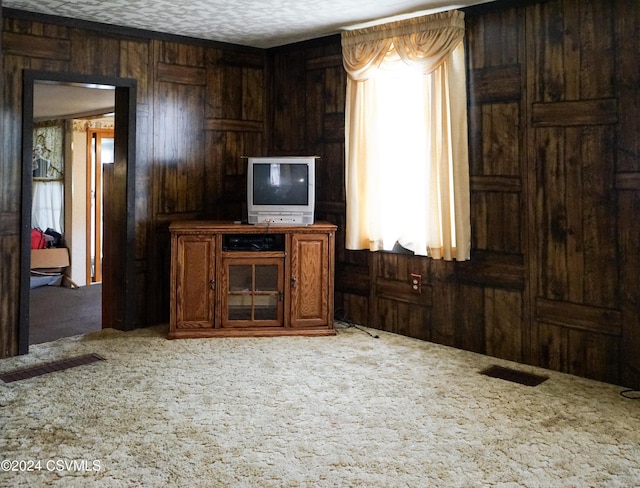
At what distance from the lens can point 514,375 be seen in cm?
364

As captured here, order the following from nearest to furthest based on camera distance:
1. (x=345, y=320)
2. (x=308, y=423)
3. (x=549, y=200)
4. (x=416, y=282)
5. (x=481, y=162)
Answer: (x=308, y=423), (x=549, y=200), (x=481, y=162), (x=416, y=282), (x=345, y=320)

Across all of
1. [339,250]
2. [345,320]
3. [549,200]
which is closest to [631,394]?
[549,200]

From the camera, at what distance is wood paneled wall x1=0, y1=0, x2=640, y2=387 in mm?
3479

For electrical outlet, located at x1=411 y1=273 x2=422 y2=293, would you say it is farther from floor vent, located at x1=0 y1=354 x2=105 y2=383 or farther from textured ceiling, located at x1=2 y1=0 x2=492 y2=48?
floor vent, located at x1=0 y1=354 x2=105 y2=383

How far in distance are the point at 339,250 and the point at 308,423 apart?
233 centimetres

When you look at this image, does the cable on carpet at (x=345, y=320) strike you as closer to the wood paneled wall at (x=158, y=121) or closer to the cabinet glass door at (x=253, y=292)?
the cabinet glass door at (x=253, y=292)

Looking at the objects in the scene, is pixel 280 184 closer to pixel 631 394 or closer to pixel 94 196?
pixel 631 394

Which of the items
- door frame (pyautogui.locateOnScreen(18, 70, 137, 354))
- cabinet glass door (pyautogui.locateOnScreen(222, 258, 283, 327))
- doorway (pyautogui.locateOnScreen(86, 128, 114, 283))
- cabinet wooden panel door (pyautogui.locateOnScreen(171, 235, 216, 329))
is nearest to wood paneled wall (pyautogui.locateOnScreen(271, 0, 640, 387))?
cabinet glass door (pyautogui.locateOnScreen(222, 258, 283, 327))

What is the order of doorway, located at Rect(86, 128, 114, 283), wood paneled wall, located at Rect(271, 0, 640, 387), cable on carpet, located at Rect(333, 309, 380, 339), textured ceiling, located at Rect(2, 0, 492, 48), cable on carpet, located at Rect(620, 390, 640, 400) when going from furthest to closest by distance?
doorway, located at Rect(86, 128, 114, 283) < cable on carpet, located at Rect(333, 309, 380, 339) < textured ceiling, located at Rect(2, 0, 492, 48) < wood paneled wall, located at Rect(271, 0, 640, 387) < cable on carpet, located at Rect(620, 390, 640, 400)

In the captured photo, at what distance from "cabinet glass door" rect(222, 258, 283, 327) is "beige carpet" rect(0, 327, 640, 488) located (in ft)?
1.46

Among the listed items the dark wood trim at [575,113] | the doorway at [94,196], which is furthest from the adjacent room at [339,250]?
the doorway at [94,196]

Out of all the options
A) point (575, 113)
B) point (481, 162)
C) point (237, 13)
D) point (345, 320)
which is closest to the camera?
point (575, 113)

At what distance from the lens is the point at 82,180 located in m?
7.87

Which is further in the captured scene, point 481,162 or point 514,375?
point 481,162
